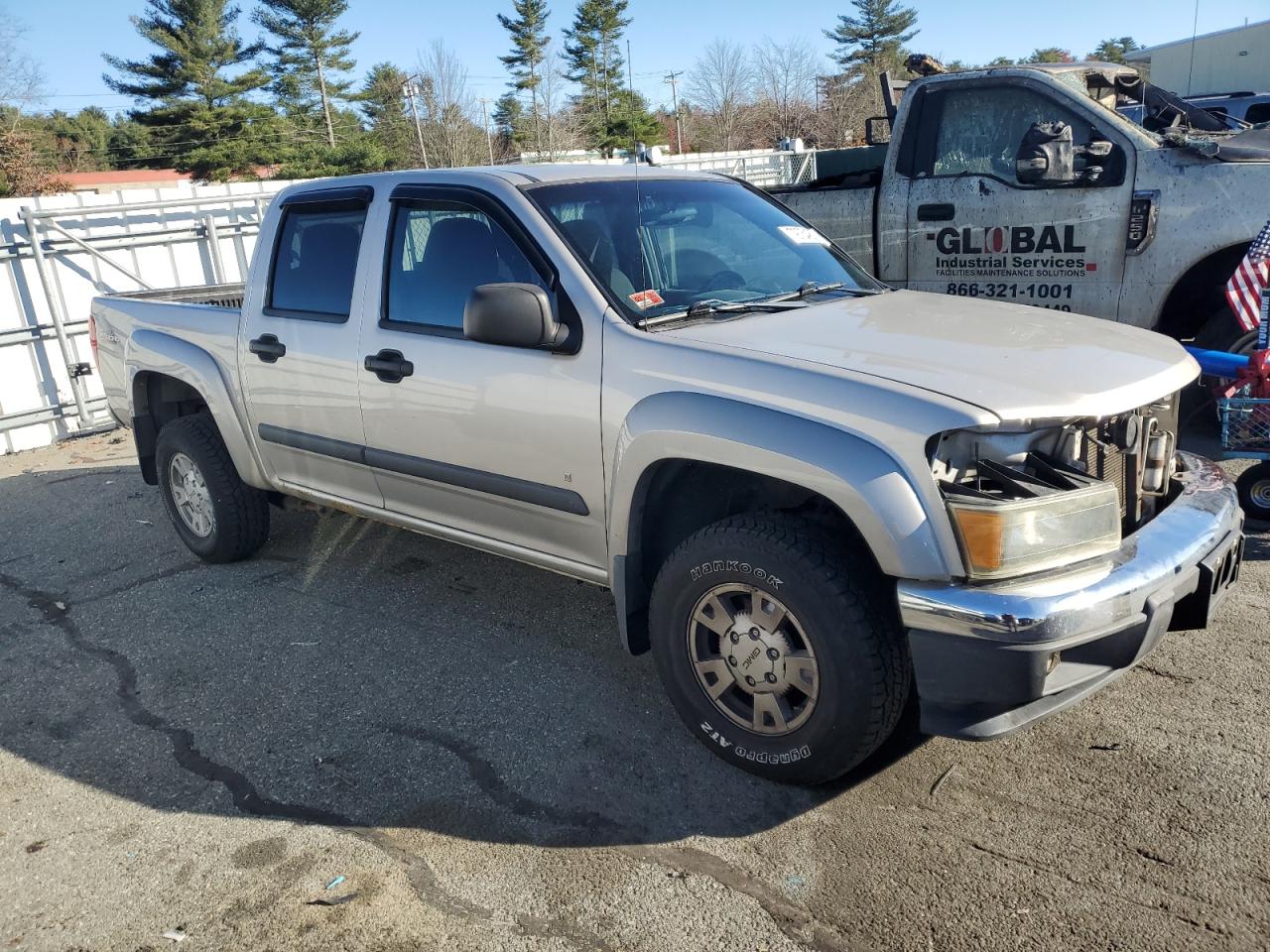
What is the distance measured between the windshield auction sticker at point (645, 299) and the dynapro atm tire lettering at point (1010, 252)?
11.6 ft

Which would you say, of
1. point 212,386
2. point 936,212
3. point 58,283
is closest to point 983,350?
point 212,386

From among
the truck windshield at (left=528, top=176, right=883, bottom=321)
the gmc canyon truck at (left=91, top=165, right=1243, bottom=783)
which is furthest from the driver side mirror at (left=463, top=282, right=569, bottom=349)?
Result: the truck windshield at (left=528, top=176, right=883, bottom=321)

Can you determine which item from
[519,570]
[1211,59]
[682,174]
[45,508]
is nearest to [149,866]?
[519,570]

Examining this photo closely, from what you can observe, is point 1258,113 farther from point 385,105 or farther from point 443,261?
point 385,105

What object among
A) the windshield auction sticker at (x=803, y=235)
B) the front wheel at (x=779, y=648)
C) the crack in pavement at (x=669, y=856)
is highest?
the windshield auction sticker at (x=803, y=235)

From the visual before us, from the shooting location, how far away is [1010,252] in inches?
242

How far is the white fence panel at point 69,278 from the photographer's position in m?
8.84

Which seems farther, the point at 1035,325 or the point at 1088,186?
the point at 1088,186

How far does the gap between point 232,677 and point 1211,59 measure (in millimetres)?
38208

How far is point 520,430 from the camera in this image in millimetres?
3506

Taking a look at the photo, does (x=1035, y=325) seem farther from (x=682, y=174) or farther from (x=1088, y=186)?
(x=1088, y=186)

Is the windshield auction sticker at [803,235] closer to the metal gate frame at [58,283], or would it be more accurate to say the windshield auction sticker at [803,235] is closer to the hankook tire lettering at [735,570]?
the hankook tire lettering at [735,570]

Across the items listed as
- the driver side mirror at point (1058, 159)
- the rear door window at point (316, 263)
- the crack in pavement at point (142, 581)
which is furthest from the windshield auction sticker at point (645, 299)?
the driver side mirror at point (1058, 159)

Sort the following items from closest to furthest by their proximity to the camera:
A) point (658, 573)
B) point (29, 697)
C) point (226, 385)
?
1. point (658, 573)
2. point (29, 697)
3. point (226, 385)
